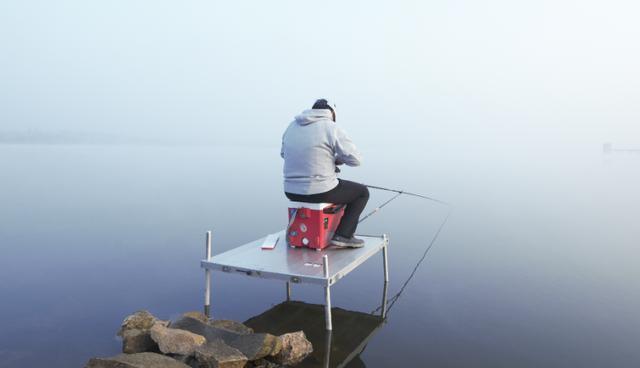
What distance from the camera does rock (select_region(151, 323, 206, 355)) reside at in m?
3.81

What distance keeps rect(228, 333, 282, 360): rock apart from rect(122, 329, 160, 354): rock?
66 cm

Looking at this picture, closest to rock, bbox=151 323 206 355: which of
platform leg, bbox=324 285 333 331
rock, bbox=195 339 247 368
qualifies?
rock, bbox=195 339 247 368

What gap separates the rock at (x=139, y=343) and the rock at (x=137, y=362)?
53cm

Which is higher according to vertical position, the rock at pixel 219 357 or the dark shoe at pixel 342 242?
the dark shoe at pixel 342 242

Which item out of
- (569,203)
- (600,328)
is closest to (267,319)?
(600,328)

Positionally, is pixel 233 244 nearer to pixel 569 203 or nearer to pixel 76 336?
pixel 76 336

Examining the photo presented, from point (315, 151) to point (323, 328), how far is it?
172 centimetres

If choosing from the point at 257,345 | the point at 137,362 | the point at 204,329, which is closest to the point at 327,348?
the point at 257,345

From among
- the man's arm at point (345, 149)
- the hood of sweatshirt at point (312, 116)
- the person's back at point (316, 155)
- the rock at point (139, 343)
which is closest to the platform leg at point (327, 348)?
the person's back at point (316, 155)

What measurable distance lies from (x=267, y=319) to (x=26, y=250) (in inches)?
194

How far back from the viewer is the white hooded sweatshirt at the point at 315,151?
523 centimetres

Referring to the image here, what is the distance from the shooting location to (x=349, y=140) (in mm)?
5355

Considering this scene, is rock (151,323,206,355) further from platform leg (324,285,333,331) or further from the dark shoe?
the dark shoe

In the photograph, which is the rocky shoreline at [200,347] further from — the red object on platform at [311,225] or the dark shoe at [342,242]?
the dark shoe at [342,242]
